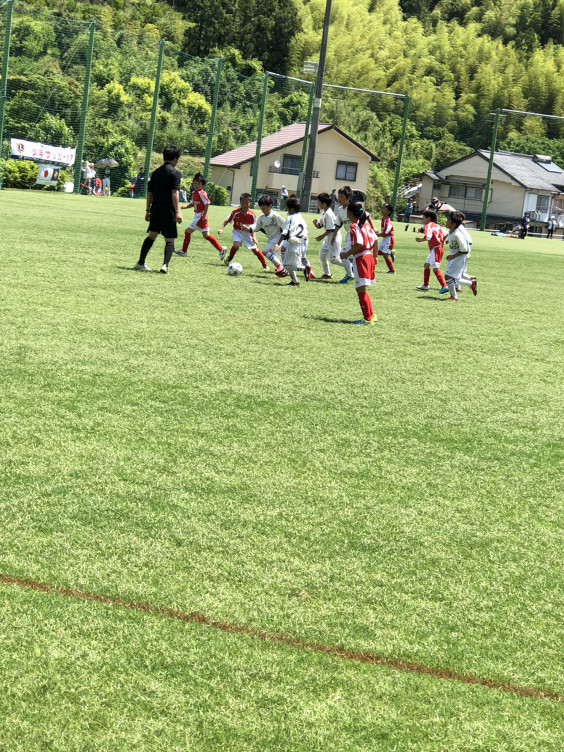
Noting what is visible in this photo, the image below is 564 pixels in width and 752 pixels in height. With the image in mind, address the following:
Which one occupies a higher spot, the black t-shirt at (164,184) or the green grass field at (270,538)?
the black t-shirt at (164,184)

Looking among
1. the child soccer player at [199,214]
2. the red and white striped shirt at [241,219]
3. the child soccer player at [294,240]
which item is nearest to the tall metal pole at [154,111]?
the child soccer player at [199,214]

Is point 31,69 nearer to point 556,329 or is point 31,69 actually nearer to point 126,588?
point 556,329

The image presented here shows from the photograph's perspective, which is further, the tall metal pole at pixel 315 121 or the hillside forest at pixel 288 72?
the tall metal pole at pixel 315 121

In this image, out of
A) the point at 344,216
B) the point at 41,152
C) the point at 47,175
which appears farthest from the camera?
the point at 47,175

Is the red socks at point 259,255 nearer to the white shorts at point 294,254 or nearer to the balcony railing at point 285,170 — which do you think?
the white shorts at point 294,254

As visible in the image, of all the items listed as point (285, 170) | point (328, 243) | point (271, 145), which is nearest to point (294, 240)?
point (328, 243)

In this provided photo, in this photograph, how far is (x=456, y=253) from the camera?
13.4 meters

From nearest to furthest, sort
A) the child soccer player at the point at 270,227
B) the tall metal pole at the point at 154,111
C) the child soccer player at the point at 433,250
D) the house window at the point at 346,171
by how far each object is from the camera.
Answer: the child soccer player at the point at 270,227
the child soccer player at the point at 433,250
the tall metal pole at the point at 154,111
the house window at the point at 346,171

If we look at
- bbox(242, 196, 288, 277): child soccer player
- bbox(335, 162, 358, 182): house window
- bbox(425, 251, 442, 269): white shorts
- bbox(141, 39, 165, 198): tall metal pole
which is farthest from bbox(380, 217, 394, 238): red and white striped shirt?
bbox(335, 162, 358, 182): house window

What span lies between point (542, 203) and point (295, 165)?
76.3 feet

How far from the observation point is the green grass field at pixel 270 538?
261 centimetres

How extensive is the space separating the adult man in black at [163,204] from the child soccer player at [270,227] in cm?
208

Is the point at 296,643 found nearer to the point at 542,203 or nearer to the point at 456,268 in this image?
the point at 456,268

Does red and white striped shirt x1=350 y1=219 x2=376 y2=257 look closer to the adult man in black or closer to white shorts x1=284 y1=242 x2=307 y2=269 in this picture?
the adult man in black
